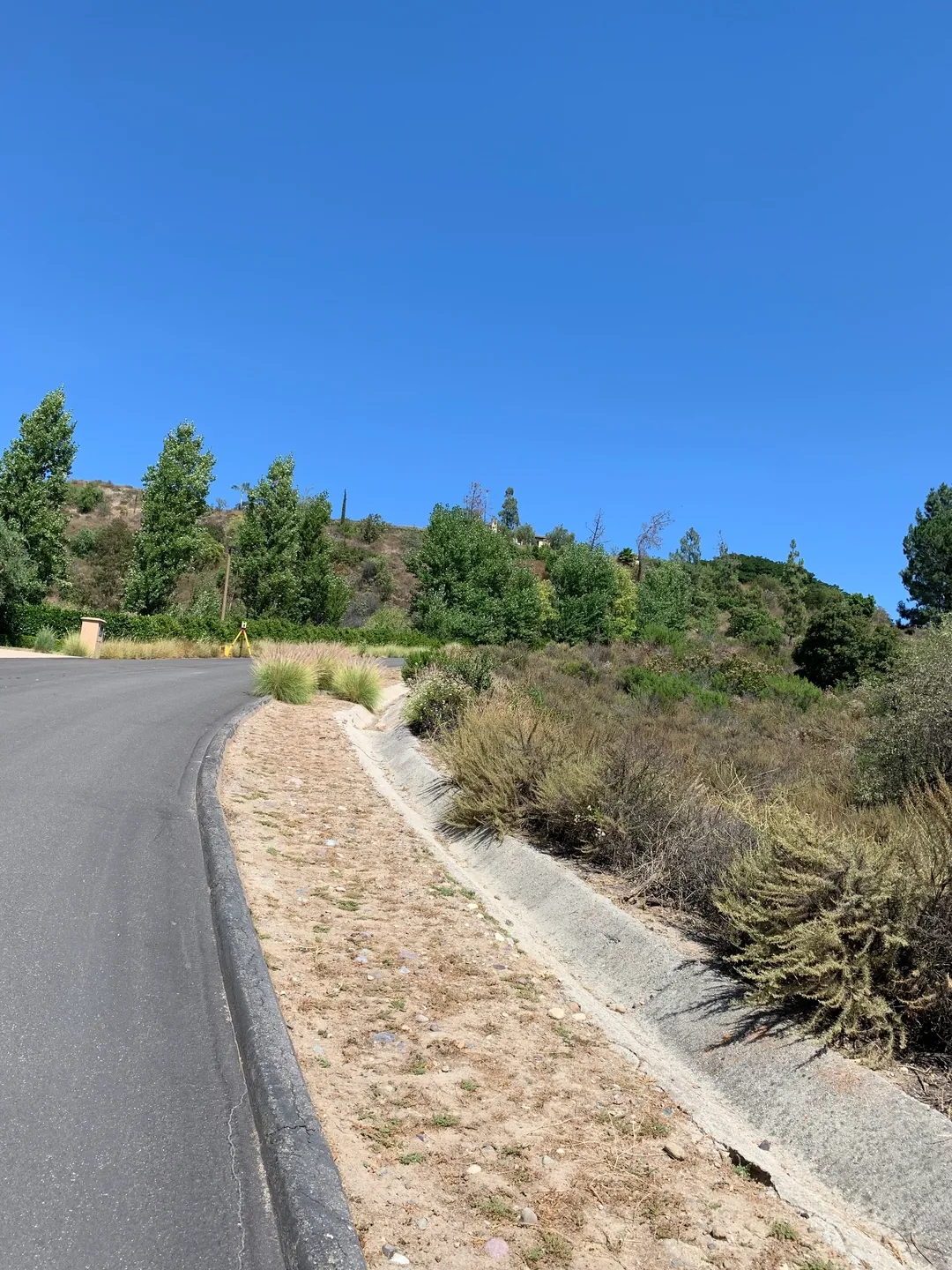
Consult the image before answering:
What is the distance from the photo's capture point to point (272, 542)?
1837 inches

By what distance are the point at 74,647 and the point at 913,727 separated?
2883 cm

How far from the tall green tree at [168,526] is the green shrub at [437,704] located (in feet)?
90.9

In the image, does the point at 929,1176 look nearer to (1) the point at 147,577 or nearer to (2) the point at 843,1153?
(2) the point at 843,1153

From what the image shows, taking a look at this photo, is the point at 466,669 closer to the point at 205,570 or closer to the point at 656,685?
the point at 656,685

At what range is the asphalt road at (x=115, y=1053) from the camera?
280 centimetres

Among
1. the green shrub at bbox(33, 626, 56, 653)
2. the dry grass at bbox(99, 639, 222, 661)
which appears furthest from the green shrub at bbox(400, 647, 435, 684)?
the green shrub at bbox(33, 626, 56, 653)

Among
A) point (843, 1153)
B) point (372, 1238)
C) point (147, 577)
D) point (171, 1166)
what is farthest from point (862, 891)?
point (147, 577)

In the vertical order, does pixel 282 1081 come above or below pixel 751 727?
below

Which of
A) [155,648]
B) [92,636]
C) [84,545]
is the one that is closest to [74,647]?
[92,636]

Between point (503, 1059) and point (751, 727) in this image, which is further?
point (751, 727)

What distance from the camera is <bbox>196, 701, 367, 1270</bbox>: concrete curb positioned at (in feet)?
9.20

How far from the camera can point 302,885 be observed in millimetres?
6922

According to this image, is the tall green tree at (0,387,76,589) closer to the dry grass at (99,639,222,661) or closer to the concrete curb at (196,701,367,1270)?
the dry grass at (99,639,222,661)

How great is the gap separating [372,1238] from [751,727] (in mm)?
14288
